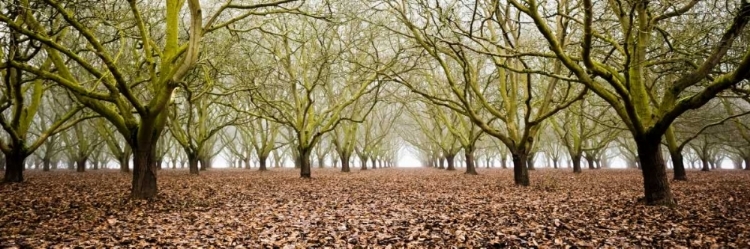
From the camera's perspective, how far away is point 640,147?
9.56 m

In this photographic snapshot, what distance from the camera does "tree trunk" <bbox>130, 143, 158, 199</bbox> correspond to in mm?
10469

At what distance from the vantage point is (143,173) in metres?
10.6

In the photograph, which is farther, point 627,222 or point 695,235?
point 627,222

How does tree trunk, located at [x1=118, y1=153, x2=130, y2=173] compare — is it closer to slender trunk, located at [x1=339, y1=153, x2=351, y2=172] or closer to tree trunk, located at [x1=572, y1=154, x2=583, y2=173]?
slender trunk, located at [x1=339, y1=153, x2=351, y2=172]

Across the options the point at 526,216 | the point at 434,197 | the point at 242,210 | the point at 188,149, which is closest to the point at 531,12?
the point at 526,216

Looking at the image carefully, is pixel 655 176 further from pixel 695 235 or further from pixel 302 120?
pixel 302 120

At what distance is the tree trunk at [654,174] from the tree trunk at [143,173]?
13.3 metres

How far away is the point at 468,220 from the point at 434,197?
3.90 metres

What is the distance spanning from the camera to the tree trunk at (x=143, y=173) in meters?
10.5

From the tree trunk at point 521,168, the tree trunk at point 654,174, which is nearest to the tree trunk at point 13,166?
the tree trunk at point 521,168

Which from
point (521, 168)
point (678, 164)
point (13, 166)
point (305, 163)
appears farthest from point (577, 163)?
point (13, 166)

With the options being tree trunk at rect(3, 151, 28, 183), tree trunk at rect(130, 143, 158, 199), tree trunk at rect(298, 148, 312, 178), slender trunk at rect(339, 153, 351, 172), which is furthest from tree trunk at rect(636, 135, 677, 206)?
slender trunk at rect(339, 153, 351, 172)

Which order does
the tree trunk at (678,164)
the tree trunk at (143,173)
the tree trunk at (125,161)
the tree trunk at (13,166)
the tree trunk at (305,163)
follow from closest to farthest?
the tree trunk at (143,173) → the tree trunk at (13,166) → the tree trunk at (678,164) → the tree trunk at (305,163) → the tree trunk at (125,161)

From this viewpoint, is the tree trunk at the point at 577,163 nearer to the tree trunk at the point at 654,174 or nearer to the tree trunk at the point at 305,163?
the tree trunk at the point at 654,174
